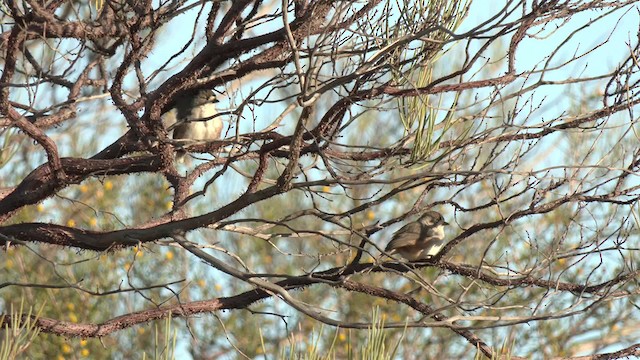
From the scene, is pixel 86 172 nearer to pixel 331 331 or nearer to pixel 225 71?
pixel 225 71

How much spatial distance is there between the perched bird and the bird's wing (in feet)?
4.36

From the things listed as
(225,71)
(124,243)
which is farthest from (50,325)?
(225,71)

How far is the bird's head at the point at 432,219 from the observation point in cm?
672

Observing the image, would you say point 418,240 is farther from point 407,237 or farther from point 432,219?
point 432,219

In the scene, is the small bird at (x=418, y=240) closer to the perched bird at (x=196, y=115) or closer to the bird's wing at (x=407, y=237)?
the bird's wing at (x=407, y=237)

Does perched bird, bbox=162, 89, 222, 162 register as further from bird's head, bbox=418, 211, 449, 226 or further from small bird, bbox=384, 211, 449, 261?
bird's head, bbox=418, 211, 449, 226

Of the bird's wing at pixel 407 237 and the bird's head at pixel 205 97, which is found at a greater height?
the bird's head at pixel 205 97

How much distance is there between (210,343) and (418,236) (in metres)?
6.07

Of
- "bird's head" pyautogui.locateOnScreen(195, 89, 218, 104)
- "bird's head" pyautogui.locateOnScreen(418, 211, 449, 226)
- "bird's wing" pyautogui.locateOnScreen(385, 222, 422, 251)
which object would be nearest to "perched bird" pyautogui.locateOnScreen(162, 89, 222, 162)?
"bird's head" pyautogui.locateOnScreen(195, 89, 218, 104)

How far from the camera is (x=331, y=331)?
472 inches

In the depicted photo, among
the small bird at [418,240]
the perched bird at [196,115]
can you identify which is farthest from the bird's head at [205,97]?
the small bird at [418,240]

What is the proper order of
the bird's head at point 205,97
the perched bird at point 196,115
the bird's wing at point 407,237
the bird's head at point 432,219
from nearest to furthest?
the perched bird at point 196,115 < the bird's head at point 205,97 < the bird's wing at point 407,237 < the bird's head at point 432,219

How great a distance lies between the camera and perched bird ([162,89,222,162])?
545 centimetres

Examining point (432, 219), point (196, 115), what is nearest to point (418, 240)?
point (432, 219)
